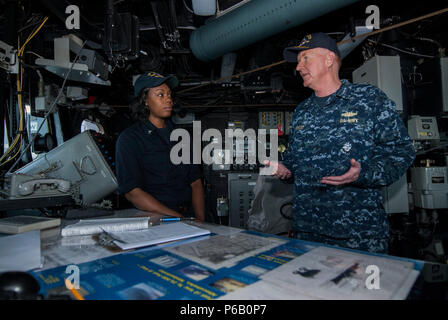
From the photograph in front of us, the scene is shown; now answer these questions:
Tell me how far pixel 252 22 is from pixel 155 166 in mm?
1462

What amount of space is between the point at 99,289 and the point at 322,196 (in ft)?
3.85

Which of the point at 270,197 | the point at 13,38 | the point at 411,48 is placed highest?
the point at 411,48

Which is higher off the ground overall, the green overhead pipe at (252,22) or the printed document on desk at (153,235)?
the green overhead pipe at (252,22)

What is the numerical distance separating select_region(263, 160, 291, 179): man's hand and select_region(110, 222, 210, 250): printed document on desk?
57 centimetres

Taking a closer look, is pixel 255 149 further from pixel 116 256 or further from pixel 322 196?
pixel 116 256

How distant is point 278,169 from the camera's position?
4.51ft

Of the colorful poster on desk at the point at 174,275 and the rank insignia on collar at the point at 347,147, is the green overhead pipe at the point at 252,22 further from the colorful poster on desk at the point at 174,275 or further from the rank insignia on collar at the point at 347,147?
the colorful poster on desk at the point at 174,275

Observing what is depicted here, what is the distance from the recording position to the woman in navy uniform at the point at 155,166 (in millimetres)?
1693

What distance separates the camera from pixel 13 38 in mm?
1852

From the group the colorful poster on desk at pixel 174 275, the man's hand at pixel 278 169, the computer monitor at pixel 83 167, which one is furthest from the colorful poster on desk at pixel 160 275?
the computer monitor at pixel 83 167
